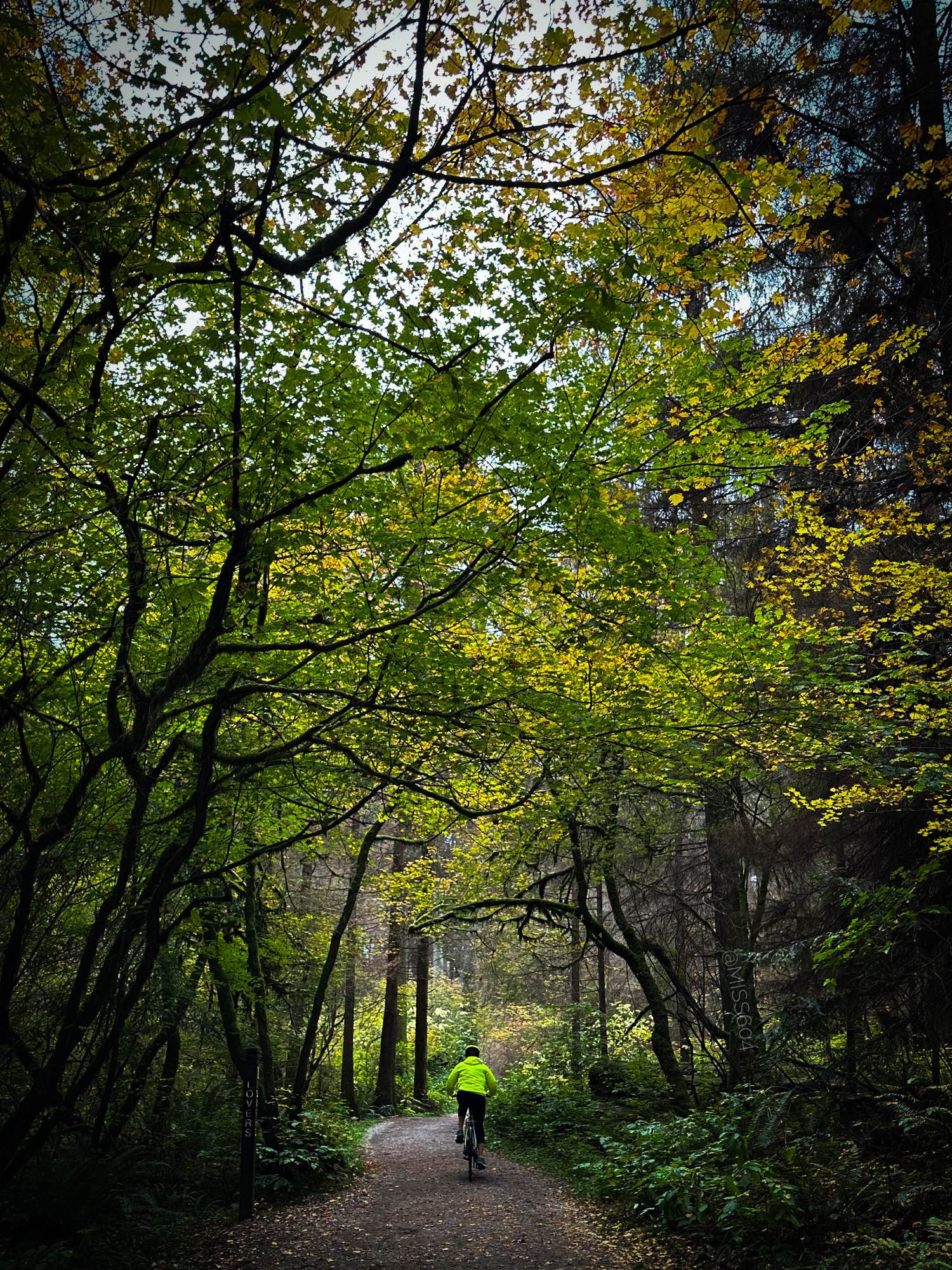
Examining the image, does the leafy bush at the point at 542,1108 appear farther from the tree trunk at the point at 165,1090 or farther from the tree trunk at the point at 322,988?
the tree trunk at the point at 165,1090

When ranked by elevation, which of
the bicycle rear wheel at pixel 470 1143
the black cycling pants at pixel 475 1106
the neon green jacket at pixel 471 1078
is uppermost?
the neon green jacket at pixel 471 1078

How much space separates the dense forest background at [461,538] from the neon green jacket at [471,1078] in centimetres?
143

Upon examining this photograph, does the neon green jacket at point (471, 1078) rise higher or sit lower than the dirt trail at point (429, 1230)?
higher

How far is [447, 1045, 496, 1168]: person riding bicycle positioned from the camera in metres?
9.33

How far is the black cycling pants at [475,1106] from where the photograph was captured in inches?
366

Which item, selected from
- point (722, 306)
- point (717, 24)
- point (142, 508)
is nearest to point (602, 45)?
point (717, 24)

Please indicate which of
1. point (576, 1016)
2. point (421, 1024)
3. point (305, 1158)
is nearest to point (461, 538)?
point (305, 1158)

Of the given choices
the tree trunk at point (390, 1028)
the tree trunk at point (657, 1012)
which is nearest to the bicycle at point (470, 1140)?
the tree trunk at point (657, 1012)

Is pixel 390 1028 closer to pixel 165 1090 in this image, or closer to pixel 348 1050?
pixel 348 1050

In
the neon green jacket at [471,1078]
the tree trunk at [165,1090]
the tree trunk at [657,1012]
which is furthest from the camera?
the tree trunk at [657,1012]

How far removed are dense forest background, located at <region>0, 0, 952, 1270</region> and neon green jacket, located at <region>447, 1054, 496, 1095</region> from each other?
4.68ft

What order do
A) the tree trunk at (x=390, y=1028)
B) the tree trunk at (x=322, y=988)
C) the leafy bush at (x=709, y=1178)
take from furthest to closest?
the tree trunk at (x=390, y=1028), the tree trunk at (x=322, y=988), the leafy bush at (x=709, y=1178)

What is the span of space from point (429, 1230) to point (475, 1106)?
2557mm

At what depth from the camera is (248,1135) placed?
22.0 feet
